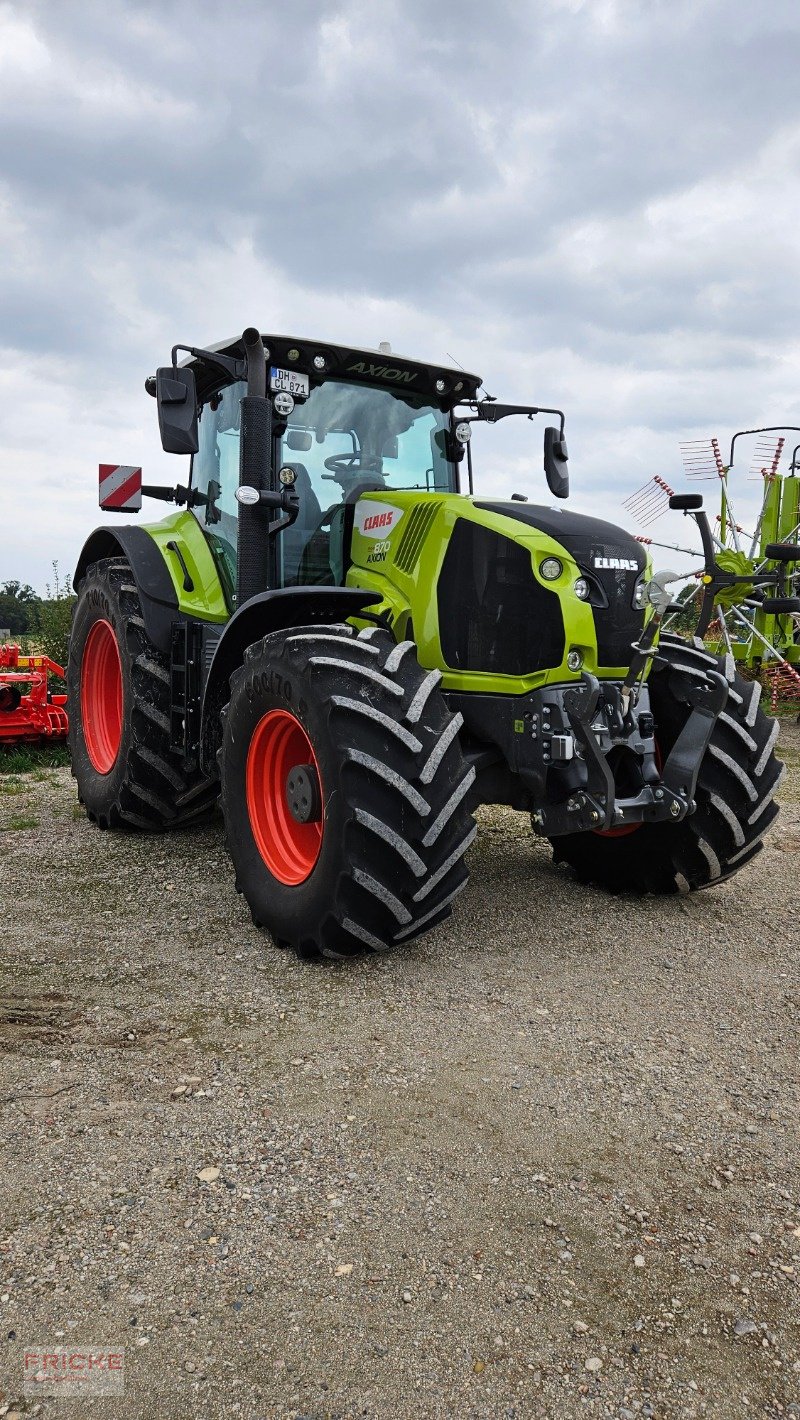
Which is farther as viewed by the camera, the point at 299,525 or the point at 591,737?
the point at 299,525

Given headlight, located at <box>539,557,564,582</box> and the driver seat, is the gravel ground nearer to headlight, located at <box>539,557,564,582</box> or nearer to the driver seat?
headlight, located at <box>539,557,564,582</box>

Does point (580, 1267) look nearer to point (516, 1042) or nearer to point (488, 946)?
point (516, 1042)

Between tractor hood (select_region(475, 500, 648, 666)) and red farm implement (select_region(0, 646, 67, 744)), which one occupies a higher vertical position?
tractor hood (select_region(475, 500, 648, 666))

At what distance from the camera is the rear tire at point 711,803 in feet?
13.5

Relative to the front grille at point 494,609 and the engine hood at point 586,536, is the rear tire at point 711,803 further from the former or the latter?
the front grille at point 494,609

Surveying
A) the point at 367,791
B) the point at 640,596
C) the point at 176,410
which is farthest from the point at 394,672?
the point at 176,410

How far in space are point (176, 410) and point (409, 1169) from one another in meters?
3.04

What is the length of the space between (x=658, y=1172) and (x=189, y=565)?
390 centimetres

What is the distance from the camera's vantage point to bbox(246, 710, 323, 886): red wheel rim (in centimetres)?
390

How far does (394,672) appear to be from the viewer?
341 centimetres

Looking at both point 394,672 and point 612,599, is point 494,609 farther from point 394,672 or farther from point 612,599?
point 394,672

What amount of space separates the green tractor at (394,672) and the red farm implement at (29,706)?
294 centimetres

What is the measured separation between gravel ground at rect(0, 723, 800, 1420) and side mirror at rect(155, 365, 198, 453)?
2.02 meters

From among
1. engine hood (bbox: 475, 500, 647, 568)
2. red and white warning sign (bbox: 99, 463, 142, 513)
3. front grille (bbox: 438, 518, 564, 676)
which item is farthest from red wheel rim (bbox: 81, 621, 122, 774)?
engine hood (bbox: 475, 500, 647, 568)
